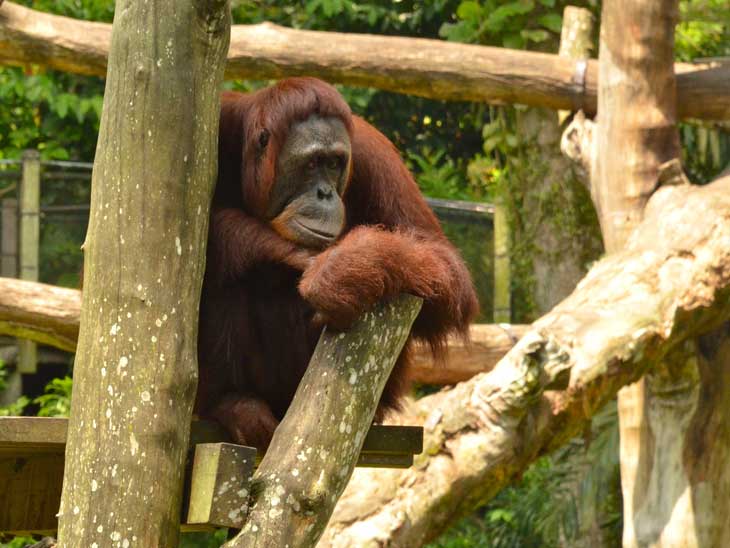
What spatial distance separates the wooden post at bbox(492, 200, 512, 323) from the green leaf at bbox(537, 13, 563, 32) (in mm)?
1256

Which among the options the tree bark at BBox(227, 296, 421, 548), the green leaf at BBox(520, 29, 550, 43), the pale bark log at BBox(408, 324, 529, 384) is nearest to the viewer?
the tree bark at BBox(227, 296, 421, 548)

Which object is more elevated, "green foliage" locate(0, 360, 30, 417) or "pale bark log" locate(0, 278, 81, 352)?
"pale bark log" locate(0, 278, 81, 352)

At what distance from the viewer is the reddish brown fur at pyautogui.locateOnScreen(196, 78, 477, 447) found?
3.02 metres

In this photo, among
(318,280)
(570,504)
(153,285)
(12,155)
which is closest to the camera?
(153,285)

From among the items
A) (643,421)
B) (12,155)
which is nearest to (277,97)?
(643,421)

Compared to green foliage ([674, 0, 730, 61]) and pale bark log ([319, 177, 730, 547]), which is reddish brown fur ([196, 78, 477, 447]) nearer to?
pale bark log ([319, 177, 730, 547])

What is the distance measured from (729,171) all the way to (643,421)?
1.20 meters

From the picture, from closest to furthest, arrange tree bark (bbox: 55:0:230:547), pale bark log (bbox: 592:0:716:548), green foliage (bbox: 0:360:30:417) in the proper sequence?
1. tree bark (bbox: 55:0:230:547)
2. pale bark log (bbox: 592:0:716:548)
3. green foliage (bbox: 0:360:30:417)

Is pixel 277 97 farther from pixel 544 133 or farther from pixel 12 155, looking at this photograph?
pixel 12 155

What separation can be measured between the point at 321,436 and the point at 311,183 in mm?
865

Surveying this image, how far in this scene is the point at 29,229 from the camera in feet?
25.9

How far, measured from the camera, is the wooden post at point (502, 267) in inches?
316

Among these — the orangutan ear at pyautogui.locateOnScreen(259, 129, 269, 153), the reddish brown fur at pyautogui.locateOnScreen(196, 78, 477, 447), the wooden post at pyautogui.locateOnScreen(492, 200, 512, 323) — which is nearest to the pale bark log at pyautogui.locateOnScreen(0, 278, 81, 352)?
the reddish brown fur at pyautogui.locateOnScreen(196, 78, 477, 447)

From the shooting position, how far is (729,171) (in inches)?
207
